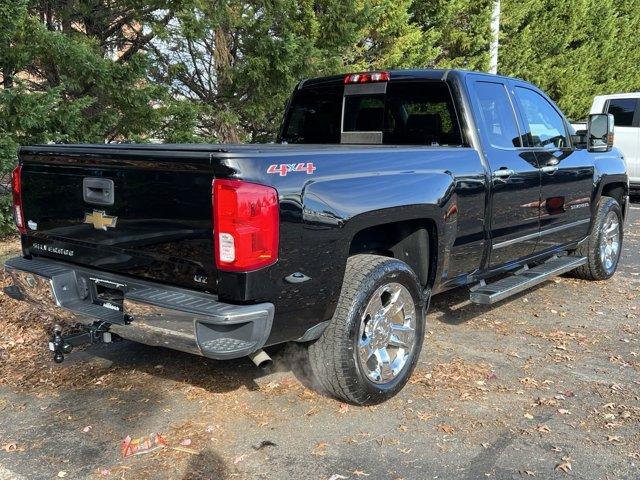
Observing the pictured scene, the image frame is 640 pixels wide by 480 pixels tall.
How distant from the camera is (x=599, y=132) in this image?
6164 millimetres

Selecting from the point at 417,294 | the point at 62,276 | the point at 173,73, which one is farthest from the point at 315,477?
the point at 173,73

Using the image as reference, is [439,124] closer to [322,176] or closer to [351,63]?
[322,176]

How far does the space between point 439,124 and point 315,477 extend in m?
2.77

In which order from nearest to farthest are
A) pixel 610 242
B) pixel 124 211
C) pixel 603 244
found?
pixel 124 211
pixel 603 244
pixel 610 242

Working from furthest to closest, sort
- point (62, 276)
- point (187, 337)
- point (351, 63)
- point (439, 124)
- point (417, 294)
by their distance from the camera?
point (351, 63) → point (439, 124) → point (417, 294) → point (62, 276) → point (187, 337)

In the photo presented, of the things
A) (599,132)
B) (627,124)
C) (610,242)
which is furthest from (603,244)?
(627,124)

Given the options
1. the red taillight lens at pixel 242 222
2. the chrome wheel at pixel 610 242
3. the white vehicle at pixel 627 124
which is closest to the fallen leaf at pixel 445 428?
the red taillight lens at pixel 242 222

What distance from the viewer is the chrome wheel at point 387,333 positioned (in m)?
3.75

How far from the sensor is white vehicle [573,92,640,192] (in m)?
12.8

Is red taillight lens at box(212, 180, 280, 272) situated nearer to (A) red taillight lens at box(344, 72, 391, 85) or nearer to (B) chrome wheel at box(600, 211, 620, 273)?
(A) red taillight lens at box(344, 72, 391, 85)

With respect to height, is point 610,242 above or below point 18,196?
below

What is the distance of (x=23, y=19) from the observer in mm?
6715

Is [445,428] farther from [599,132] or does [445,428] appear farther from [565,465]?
[599,132]

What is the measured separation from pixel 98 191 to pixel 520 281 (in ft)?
10.9
